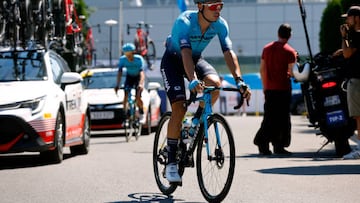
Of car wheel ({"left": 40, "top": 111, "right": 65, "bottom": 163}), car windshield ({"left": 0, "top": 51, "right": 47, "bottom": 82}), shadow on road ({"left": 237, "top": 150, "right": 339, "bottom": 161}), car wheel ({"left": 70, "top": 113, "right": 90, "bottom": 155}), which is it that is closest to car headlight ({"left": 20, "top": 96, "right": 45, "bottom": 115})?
car wheel ({"left": 40, "top": 111, "right": 65, "bottom": 163})

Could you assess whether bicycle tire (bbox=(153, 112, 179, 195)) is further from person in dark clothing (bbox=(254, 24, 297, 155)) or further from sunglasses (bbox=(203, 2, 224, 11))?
person in dark clothing (bbox=(254, 24, 297, 155))

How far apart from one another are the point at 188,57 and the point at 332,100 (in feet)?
19.8

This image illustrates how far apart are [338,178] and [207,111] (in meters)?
2.47

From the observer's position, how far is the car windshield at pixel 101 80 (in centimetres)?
2369

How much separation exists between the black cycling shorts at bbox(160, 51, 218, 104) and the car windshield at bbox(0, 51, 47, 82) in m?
5.14

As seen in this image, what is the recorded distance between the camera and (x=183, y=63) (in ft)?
29.6

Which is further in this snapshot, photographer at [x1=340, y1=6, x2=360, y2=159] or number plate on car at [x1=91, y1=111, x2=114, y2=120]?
number plate on car at [x1=91, y1=111, x2=114, y2=120]

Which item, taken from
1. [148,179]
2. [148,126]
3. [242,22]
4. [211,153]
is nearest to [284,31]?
[148,179]

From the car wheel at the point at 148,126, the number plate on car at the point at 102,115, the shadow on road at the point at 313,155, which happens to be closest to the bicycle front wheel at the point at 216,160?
the shadow on road at the point at 313,155

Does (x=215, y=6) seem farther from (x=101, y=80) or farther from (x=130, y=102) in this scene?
(x=101, y=80)

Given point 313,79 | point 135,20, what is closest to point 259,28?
point 135,20

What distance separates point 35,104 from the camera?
13414 mm

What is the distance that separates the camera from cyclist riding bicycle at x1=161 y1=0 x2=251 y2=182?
9203mm

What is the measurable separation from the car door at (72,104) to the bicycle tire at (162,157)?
4.48 meters
